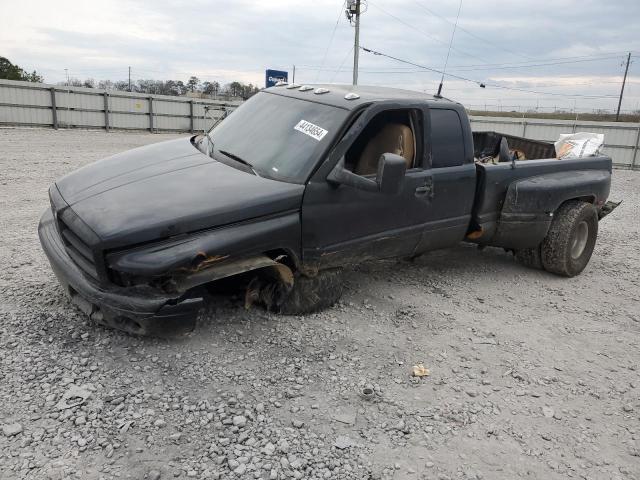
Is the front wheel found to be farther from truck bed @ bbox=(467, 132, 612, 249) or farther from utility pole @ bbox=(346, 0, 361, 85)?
utility pole @ bbox=(346, 0, 361, 85)

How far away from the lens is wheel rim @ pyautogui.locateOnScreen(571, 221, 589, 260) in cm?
588

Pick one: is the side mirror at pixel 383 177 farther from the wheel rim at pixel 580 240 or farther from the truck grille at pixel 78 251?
the wheel rim at pixel 580 240

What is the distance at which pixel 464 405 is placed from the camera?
320cm

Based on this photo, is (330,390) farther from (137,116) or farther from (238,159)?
(137,116)

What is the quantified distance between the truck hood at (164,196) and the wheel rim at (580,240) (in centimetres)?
383

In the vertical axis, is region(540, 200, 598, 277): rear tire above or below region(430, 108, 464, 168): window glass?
below

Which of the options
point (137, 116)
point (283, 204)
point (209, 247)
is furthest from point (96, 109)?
point (209, 247)

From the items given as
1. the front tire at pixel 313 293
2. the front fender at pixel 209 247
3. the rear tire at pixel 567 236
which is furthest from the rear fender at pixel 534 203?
the front fender at pixel 209 247

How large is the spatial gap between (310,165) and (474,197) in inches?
75.3

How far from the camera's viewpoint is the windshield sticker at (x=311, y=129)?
3.88 meters

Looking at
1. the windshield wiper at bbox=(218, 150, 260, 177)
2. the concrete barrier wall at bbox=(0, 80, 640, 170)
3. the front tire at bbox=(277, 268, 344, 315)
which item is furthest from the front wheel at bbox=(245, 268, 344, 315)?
the concrete barrier wall at bbox=(0, 80, 640, 170)

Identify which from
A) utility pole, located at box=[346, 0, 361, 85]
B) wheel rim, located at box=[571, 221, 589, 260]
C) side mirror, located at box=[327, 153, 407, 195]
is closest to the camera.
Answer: side mirror, located at box=[327, 153, 407, 195]

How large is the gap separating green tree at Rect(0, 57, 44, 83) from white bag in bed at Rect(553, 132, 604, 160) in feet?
112

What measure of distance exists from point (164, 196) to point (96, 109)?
1919 cm
